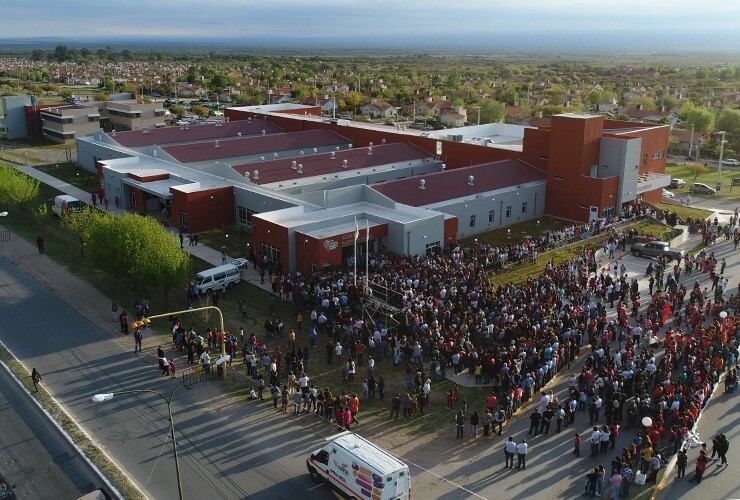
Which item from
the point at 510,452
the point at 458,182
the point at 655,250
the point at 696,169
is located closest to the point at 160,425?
the point at 510,452

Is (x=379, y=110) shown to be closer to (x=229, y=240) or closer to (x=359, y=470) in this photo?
(x=229, y=240)

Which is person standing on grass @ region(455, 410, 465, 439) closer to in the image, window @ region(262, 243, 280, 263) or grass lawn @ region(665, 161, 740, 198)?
window @ region(262, 243, 280, 263)

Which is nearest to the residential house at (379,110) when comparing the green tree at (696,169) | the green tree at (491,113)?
the green tree at (491,113)

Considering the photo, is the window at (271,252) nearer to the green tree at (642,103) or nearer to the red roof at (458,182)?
the red roof at (458,182)

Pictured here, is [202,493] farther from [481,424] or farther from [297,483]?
[481,424]

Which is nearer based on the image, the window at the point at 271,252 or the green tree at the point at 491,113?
the window at the point at 271,252

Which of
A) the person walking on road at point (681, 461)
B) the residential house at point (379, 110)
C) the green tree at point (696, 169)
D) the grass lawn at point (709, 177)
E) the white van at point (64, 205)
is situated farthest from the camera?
the residential house at point (379, 110)

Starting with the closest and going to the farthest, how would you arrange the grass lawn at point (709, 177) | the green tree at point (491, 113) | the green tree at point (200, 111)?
1. the grass lawn at point (709, 177)
2. the green tree at point (491, 113)
3. the green tree at point (200, 111)
